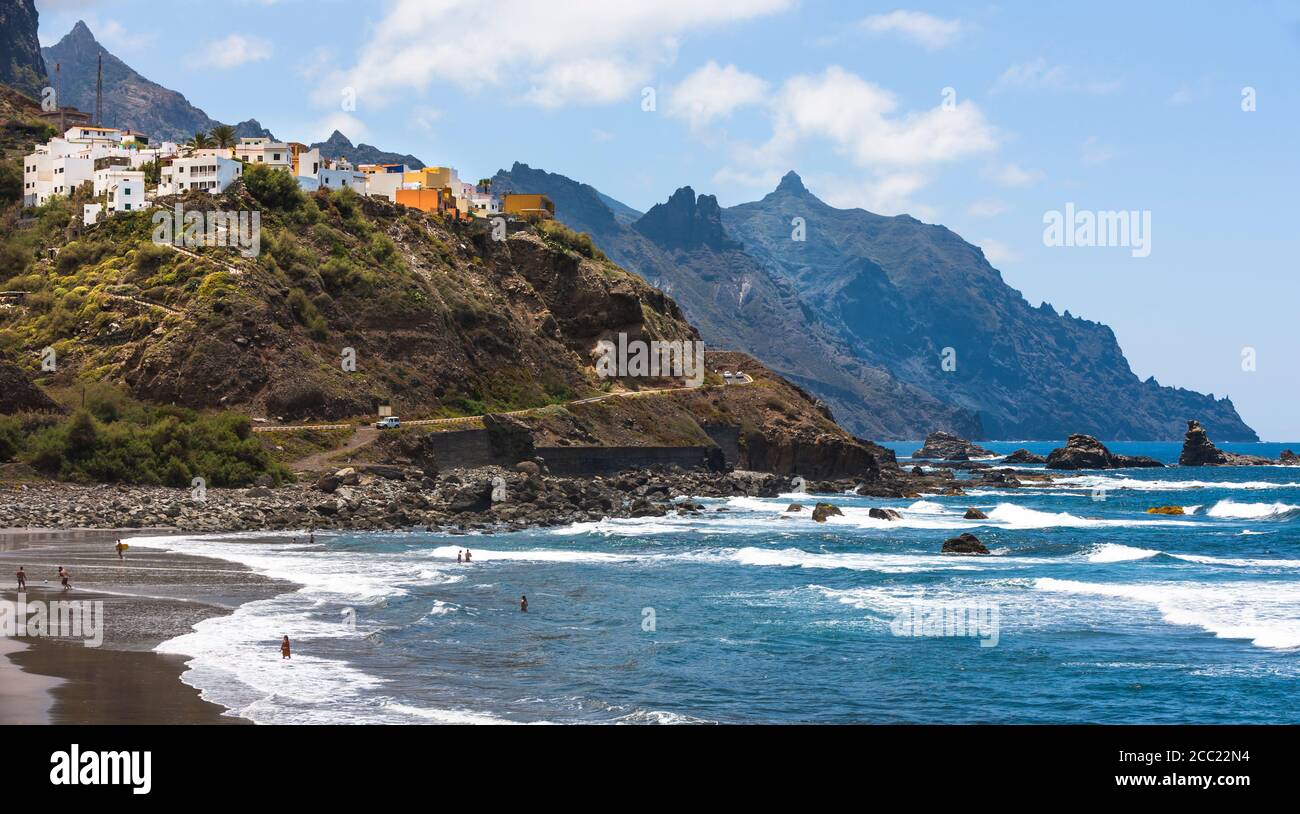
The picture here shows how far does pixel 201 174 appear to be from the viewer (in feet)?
324

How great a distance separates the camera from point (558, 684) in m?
27.5

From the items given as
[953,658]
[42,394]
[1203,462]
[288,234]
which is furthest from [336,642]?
[1203,462]

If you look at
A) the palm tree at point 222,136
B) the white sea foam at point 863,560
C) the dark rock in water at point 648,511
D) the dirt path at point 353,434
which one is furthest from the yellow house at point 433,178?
the white sea foam at point 863,560

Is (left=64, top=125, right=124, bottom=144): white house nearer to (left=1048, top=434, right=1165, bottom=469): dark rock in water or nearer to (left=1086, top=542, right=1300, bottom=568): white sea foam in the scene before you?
(left=1086, top=542, right=1300, bottom=568): white sea foam

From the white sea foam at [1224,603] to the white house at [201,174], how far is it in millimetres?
74218

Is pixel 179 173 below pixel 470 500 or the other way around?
the other way around

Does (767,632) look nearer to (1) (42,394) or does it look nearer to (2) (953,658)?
(2) (953,658)

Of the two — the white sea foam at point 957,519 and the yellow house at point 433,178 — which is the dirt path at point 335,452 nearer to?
the white sea foam at point 957,519

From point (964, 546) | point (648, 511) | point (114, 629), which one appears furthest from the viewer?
A: point (648, 511)

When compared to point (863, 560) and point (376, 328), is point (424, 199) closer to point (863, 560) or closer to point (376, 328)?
point (376, 328)

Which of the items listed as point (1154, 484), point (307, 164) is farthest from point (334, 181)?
point (1154, 484)

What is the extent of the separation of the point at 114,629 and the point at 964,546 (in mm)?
39877

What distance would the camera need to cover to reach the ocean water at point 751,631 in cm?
2564

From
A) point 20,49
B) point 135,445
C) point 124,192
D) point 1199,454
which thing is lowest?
point 1199,454
